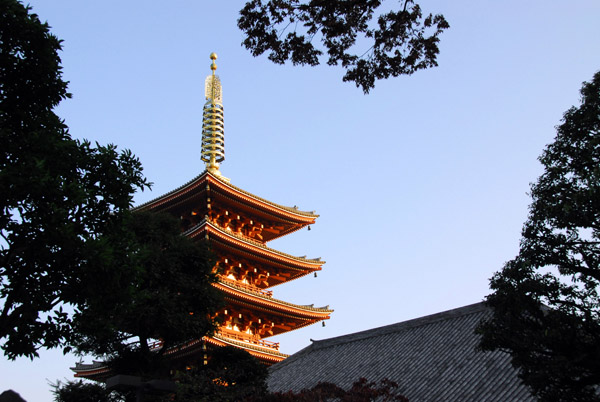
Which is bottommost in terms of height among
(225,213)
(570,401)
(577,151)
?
(570,401)

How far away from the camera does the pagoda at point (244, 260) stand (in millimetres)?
29891

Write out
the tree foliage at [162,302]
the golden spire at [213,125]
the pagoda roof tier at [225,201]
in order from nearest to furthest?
the tree foliage at [162,302] → the pagoda roof tier at [225,201] → the golden spire at [213,125]

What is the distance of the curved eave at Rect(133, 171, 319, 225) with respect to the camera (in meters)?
30.5

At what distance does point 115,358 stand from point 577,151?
15.3 m

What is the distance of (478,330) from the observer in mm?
10734

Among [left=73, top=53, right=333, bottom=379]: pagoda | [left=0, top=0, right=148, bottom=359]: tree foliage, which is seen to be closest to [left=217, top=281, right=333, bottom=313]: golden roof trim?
[left=73, top=53, right=333, bottom=379]: pagoda

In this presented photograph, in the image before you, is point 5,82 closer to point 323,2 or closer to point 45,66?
point 45,66

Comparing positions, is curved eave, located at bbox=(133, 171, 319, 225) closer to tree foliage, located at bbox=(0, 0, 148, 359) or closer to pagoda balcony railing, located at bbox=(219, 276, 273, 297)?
pagoda balcony railing, located at bbox=(219, 276, 273, 297)

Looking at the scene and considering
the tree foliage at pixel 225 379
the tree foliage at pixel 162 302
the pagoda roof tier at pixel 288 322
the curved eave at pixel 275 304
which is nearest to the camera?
the tree foliage at pixel 225 379

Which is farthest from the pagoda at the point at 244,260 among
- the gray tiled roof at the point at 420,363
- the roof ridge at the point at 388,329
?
the gray tiled roof at the point at 420,363

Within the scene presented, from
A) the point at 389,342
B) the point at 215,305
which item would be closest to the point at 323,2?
the point at 215,305

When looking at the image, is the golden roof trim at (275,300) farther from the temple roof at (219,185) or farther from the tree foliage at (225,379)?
the tree foliage at (225,379)

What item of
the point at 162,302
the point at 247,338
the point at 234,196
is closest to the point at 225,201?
the point at 234,196

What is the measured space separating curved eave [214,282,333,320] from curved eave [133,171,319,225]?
4.91 meters
